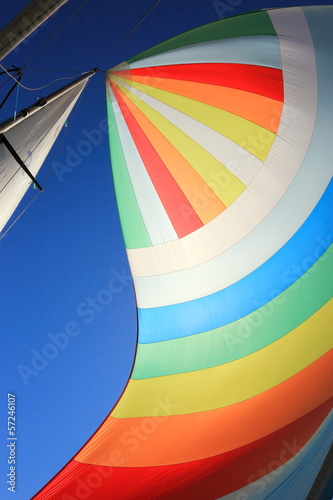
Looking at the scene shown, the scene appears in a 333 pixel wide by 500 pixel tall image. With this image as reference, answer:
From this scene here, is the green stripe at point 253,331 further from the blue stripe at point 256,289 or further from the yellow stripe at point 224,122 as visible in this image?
the yellow stripe at point 224,122

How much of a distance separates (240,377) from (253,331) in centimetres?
56

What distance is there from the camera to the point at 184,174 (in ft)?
20.7

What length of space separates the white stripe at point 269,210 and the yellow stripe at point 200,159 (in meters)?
0.19

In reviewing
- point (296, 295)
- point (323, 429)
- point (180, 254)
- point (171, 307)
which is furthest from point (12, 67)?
point (323, 429)

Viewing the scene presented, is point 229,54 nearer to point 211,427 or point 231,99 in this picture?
point 231,99

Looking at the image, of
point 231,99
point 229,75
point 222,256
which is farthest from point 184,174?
point 229,75

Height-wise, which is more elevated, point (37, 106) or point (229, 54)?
point (229, 54)

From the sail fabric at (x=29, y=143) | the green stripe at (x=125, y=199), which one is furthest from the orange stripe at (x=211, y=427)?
the sail fabric at (x=29, y=143)

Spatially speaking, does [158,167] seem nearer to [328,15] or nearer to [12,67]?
[12,67]

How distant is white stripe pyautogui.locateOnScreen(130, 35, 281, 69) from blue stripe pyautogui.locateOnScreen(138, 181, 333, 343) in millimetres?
1807

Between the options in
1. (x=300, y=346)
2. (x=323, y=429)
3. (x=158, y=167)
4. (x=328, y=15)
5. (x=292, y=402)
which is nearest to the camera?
(x=323, y=429)

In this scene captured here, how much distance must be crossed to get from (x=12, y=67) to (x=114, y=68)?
60.6 inches

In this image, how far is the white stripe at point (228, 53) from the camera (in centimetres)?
553

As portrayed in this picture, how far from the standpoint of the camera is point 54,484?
16.6ft
